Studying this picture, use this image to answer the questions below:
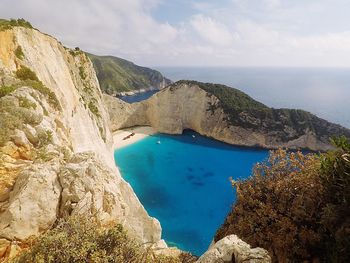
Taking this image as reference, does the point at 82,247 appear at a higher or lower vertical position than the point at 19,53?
lower

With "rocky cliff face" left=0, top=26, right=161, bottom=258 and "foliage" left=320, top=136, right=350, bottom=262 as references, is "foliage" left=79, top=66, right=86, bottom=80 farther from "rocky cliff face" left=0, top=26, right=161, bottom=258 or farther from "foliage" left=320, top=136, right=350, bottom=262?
"foliage" left=320, top=136, right=350, bottom=262

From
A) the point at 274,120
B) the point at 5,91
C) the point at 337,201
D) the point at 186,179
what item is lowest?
the point at 186,179

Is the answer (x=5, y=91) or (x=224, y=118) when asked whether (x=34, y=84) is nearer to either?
(x=5, y=91)

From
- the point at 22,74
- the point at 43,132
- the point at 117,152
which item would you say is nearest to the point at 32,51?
the point at 22,74

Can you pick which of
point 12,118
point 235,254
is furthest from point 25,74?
point 235,254

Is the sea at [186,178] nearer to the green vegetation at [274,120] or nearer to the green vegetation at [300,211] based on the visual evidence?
the green vegetation at [274,120]

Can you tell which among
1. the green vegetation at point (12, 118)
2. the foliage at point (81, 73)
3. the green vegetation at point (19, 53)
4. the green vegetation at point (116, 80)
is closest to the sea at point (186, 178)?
the foliage at point (81, 73)
